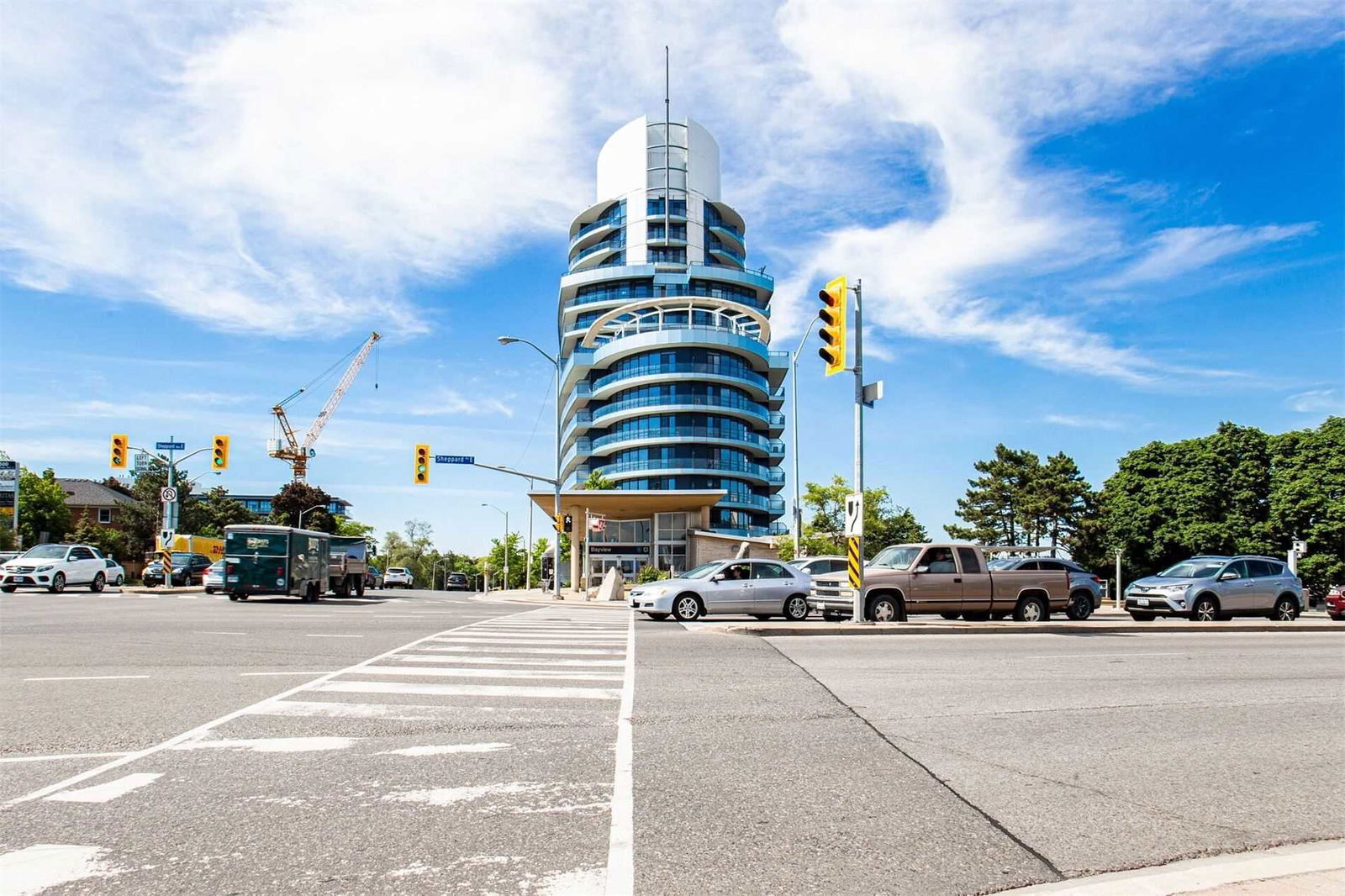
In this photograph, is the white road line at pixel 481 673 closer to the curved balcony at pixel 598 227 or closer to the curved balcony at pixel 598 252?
the curved balcony at pixel 598 252

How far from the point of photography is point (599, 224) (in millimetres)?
100688

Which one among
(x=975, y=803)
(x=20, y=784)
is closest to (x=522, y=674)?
(x=20, y=784)

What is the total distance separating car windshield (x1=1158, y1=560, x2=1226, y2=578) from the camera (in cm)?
2259

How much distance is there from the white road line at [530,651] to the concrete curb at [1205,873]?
9.68 m

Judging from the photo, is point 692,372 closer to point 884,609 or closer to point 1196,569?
point 1196,569

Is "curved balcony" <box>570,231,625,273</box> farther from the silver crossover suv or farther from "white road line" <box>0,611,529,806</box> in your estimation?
"white road line" <box>0,611,529,806</box>

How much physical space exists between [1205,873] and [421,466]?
1531 inches

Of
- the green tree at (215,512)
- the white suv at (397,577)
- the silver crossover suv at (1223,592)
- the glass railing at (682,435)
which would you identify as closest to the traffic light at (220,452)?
the white suv at (397,577)

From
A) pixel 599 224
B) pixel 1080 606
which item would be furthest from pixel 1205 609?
pixel 599 224

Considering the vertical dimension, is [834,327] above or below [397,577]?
above

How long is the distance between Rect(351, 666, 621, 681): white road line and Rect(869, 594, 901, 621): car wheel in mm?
9653

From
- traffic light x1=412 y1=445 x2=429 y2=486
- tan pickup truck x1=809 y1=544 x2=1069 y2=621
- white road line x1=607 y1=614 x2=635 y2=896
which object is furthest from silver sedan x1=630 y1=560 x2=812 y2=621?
traffic light x1=412 y1=445 x2=429 y2=486

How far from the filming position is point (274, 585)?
31.1 meters

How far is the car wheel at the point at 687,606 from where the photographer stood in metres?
21.8
